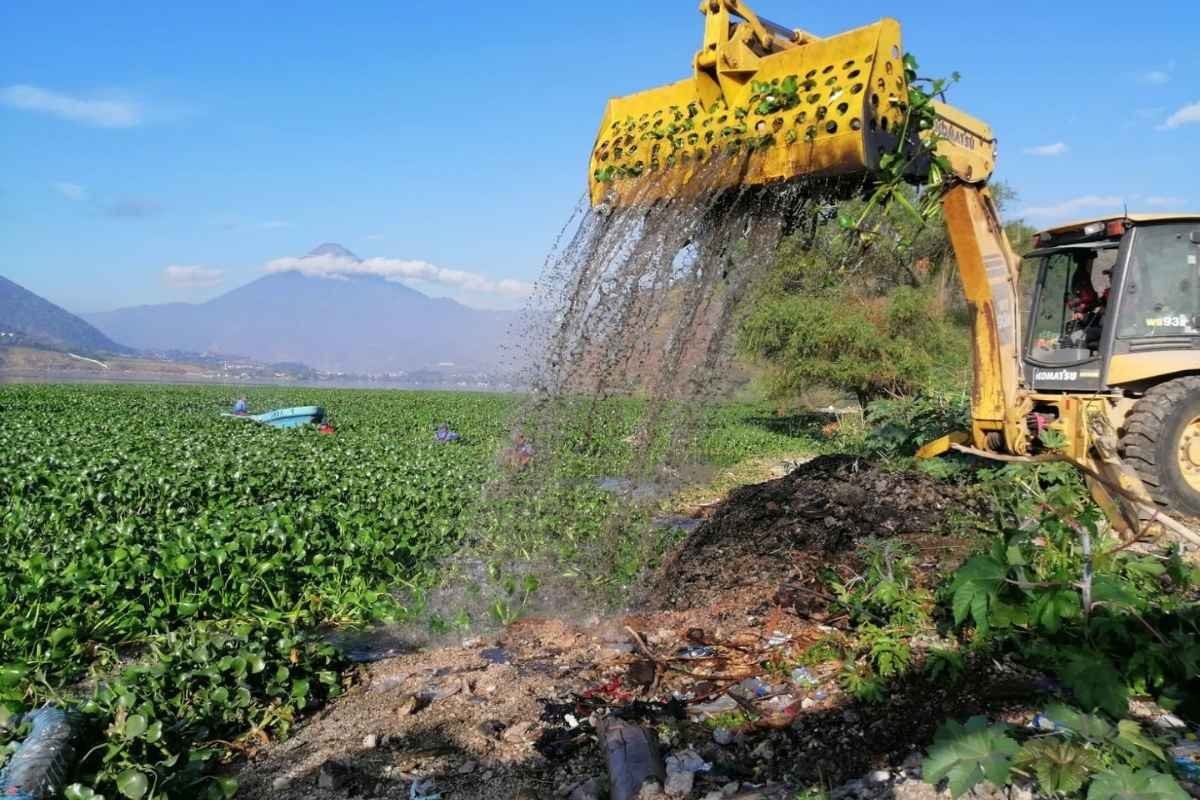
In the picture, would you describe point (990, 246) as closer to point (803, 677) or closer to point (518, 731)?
point (803, 677)

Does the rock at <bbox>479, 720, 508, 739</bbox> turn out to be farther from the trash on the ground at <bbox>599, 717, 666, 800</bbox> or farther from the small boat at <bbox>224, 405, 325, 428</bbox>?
the small boat at <bbox>224, 405, 325, 428</bbox>

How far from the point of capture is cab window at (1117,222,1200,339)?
655 cm

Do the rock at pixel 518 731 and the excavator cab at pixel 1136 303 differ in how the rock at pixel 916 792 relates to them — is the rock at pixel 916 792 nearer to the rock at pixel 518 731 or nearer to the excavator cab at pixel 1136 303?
the rock at pixel 518 731

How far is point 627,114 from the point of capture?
5.90m

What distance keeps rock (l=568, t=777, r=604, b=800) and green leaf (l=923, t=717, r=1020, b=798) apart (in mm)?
1222

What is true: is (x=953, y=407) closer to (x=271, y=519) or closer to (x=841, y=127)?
(x=841, y=127)

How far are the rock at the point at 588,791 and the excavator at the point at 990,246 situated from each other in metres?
3.21

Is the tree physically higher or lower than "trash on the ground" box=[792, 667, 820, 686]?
higher

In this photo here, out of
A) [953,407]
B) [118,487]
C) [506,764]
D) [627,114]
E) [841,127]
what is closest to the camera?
[506,764]

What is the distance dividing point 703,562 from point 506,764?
9.56ft

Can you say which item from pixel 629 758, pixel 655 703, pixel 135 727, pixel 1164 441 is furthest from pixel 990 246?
pixel 135 727

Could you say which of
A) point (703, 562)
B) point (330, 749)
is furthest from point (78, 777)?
point (703, 562)

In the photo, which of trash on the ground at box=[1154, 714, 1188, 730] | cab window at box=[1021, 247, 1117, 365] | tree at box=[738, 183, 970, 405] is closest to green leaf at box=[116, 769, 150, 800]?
trash on the ground at box=[1154, 714, 1188, 730]

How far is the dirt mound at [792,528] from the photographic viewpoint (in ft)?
18.2
